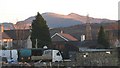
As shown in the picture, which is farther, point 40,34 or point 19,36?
point 19,36

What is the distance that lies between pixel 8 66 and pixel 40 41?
18.9 meters

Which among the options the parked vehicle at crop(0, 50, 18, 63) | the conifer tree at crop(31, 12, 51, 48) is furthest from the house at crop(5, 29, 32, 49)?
the parked vehicle at crop(0, 50, 18, 63)

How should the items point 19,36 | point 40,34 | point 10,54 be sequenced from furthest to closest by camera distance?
point 19,36
point 40,34
point 10,54

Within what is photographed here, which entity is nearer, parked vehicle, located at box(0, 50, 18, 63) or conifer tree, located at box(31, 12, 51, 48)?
parked vehicle, located at box(0, 50, 18, 63)

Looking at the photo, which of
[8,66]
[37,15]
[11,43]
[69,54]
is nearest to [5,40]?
[11,43]

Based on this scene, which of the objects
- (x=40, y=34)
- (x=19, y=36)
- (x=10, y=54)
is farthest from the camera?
(x=19, y=36)

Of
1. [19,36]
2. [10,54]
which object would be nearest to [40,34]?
[10,54]

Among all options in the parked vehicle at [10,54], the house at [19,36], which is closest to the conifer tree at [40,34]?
the parked vehicle at [10,54]

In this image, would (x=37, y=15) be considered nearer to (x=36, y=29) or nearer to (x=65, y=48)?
(x=36, y=29)

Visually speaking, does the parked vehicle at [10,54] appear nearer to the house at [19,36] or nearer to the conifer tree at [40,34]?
the conifer tree at [40,34]

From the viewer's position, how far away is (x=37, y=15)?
43625mm

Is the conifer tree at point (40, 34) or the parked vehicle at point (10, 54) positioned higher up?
the conifer tree at point (40, 34)

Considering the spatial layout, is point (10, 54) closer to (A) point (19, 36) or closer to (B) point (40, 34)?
(B) point (40, 34)

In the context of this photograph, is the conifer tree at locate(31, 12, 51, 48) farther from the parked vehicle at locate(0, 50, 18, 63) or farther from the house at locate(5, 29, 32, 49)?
the house at locate(5, 29, 32, 49)
